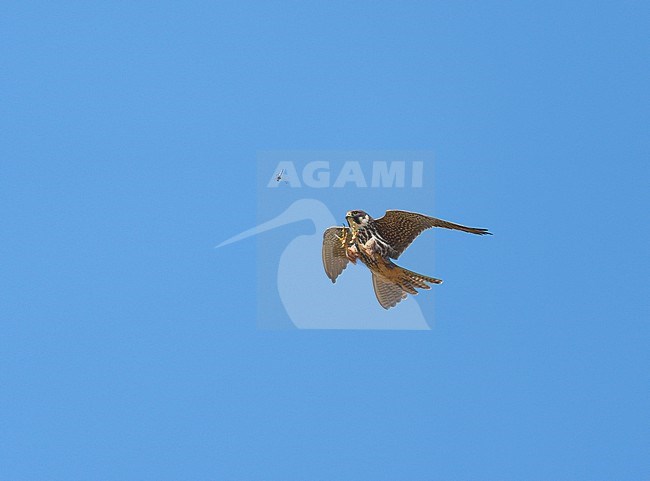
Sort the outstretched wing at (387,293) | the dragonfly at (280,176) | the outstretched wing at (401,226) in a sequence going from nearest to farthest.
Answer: the outstretched wing at (401,226) → the outstretched wing at (387,293) → the dragonfly at (280,176)

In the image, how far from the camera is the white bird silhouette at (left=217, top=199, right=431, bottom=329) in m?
11.3

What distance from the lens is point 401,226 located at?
10562 millimetres

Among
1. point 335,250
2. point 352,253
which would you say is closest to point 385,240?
point 352,253

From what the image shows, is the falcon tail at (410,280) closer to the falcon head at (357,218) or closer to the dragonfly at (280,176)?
Result: the falcon head at (357,218)

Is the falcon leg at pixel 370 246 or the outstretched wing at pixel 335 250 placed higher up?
the outstretched wing at pixel 335 250

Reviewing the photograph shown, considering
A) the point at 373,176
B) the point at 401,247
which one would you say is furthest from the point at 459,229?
the point at 373,176

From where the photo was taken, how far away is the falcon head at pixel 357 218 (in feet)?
34.2

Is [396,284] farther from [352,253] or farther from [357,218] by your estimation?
[357,218]

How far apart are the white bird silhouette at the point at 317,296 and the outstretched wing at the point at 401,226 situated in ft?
2.44

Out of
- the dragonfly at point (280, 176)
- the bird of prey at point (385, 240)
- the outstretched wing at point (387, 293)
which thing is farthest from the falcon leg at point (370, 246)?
the dragonfly at point (280, 176)

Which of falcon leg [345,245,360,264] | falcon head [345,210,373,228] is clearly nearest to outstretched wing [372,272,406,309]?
falcon leg [345,245,360,264]

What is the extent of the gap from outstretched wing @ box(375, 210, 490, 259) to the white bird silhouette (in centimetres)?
74

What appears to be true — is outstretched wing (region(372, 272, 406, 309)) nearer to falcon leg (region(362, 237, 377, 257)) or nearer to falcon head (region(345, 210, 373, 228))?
falcon leg (region(362, 237, 377, 257))

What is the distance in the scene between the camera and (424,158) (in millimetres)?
11289
